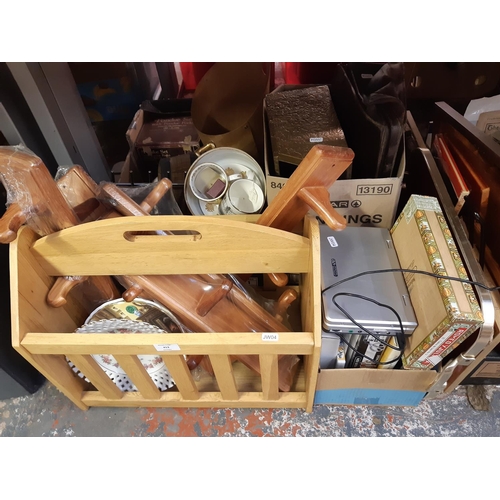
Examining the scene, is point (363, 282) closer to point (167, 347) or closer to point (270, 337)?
point (270, 337)

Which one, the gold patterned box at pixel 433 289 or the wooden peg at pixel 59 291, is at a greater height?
the wooden peg at pixel 59 291

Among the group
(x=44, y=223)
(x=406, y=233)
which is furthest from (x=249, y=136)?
(x=44, y=223)

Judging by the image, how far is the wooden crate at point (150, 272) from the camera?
2.46 feet

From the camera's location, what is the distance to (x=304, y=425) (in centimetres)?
100

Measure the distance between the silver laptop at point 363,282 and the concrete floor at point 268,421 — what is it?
0.94ft

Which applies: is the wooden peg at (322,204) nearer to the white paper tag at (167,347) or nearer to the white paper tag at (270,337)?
the white paper tag at (270,337)

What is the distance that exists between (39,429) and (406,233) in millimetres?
1093

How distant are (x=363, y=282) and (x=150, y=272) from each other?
509 mm

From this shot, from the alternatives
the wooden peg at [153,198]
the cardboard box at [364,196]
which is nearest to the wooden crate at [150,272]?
the wooden peg at [153,198]

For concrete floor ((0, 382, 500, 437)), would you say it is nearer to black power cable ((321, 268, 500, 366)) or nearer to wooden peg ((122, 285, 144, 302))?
black power cable ((321, 268, 500, 366))

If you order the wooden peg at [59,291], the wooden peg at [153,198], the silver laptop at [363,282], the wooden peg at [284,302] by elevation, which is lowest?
the wooden peg at [284,302]

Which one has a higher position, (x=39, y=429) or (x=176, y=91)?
(x=176, y=91)

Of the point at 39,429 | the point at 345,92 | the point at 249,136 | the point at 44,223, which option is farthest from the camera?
the point at 249,136

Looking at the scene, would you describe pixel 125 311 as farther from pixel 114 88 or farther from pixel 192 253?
pixel 114 88
